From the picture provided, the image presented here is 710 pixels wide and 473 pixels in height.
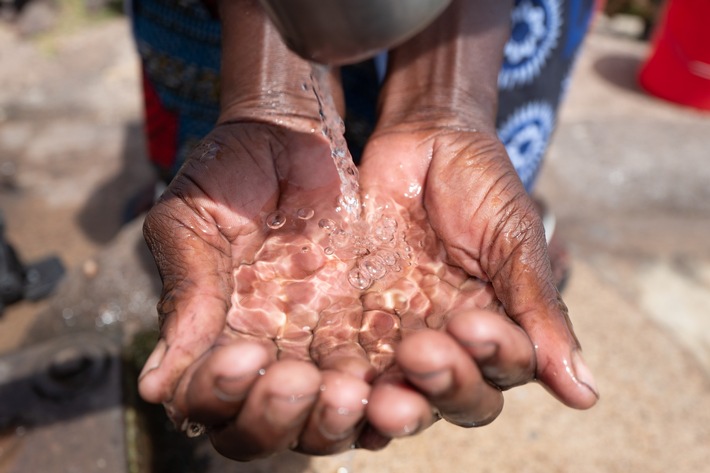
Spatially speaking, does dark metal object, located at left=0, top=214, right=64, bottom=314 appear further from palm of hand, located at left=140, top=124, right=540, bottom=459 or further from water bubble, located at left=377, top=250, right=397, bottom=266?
water bubble, located at left=377, top=250, right=397, bottom=266

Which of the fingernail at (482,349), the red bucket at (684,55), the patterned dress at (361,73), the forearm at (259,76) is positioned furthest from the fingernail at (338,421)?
the red bucket at (684,55)

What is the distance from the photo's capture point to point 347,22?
87 cm

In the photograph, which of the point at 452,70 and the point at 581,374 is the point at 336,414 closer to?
the point at 581,374

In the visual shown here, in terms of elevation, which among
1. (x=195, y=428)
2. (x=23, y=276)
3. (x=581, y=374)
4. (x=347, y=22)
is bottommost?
(x=23, y=276)

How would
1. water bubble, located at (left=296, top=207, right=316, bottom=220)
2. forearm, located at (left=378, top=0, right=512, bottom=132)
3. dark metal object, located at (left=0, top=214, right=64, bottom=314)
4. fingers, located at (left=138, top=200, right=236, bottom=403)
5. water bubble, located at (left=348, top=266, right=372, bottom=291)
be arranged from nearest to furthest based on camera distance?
fingers, located at (left=138, top=200, right=236, bottom=403)
water bubble, located at (left=348, top=266, right=372, bottom=291)
water bubble, located at (left=296, top=207, right=316, bottom=220)
forearm, located at (left=378, top=0, right=512, bottom=132)
dark metal object, located at (left=0, top=214, right=64, bottom=314)

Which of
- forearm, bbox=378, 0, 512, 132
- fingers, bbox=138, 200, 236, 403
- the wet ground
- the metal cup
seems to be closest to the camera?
the metal cup

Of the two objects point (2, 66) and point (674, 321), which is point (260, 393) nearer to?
point (674, 321)

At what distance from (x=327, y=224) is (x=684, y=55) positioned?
368 cm

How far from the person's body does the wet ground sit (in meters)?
0.80

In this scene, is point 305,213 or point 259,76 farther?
point 259,76

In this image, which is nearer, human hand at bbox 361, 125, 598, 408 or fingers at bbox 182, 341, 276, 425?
fingers at bbox 182, 341, 276, 425

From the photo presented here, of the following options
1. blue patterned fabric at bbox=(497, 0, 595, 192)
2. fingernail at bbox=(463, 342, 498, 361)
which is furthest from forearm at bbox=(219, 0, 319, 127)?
fingernail at bbox=(463, 342, 498, 361)

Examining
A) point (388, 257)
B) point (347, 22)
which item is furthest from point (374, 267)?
point (347, 22)

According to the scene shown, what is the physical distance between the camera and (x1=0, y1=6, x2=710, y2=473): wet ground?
1986 millimetres
